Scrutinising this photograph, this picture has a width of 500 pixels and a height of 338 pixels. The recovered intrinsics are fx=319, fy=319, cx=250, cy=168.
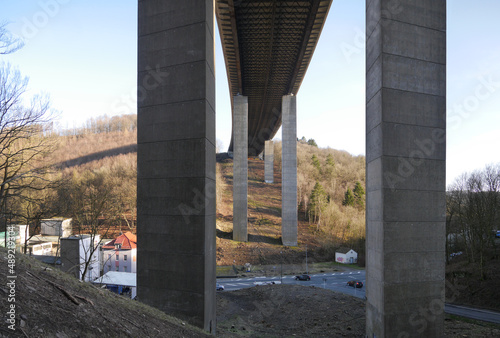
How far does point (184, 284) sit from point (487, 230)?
28.1 m

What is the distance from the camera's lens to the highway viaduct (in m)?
13.7

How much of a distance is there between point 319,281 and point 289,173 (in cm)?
1686

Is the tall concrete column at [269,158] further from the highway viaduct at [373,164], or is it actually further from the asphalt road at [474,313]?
the highway viaduct at [373,164]

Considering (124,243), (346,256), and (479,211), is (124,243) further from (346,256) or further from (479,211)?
(479,211)

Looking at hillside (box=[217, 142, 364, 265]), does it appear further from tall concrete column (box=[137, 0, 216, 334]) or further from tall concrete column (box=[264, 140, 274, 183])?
tall concrete column (box=[137, 0, 216, 334])

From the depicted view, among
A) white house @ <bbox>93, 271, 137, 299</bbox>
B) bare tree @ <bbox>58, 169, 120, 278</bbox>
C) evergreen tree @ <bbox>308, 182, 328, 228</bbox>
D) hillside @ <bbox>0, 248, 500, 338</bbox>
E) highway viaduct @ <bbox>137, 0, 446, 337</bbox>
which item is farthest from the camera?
evergreen tree @ <bbox>308, 182, 328, 228</bbox>

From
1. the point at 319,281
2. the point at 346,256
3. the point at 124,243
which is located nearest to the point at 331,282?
the point at 319,281

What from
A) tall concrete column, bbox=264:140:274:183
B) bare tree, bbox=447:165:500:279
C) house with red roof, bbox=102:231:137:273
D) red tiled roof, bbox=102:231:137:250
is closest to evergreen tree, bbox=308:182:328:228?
tall concrete column, bbox=264:140:274:183

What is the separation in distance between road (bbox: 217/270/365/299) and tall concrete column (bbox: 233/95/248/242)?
1175 centimetres

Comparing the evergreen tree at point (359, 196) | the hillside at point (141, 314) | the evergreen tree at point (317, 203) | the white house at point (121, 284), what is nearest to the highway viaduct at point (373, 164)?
the hillside at point (141, 314)

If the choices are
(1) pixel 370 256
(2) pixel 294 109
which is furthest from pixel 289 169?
(1) pixel 370 256

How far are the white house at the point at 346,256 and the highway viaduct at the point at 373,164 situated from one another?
32.0 m

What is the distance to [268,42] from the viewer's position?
32156 mm

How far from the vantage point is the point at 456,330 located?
16.0 m
